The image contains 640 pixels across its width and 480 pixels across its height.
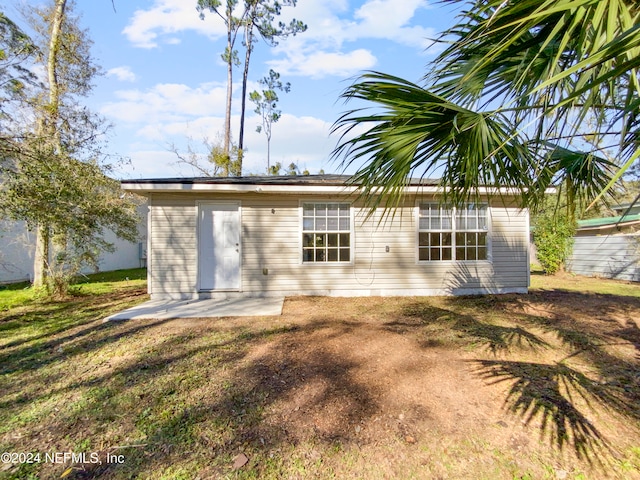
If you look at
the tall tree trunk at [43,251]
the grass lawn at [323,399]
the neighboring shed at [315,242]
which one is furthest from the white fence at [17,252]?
the grass lawn at [323,399]

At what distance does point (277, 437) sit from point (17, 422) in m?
2.14

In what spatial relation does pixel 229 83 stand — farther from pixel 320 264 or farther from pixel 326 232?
pixel 320 264

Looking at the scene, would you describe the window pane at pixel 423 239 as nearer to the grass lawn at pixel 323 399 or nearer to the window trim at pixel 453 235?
the window trim at pixel 453 235

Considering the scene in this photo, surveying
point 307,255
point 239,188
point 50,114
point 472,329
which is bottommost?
point 472,329

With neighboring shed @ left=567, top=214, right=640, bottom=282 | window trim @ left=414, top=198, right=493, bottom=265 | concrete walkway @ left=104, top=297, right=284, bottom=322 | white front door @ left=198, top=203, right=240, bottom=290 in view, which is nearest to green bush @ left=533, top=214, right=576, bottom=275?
neighboring shed @ left=567, top=214, right=640, bottom=282

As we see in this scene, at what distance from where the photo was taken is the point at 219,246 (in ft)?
22.7

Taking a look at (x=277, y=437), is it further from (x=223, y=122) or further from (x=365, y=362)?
(x=223, y=122)

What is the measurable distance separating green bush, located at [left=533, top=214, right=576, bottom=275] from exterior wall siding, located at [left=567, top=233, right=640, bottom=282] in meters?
0.54

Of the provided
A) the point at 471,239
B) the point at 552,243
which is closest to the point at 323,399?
the point at 471,239

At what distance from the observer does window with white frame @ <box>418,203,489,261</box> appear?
7.39m

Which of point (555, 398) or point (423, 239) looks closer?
point (555, 398)

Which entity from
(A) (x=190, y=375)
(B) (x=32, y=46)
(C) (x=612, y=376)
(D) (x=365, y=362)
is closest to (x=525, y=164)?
(C) (x=612, y=376)

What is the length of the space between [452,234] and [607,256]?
8.05 meters

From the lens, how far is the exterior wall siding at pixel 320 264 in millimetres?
6738
